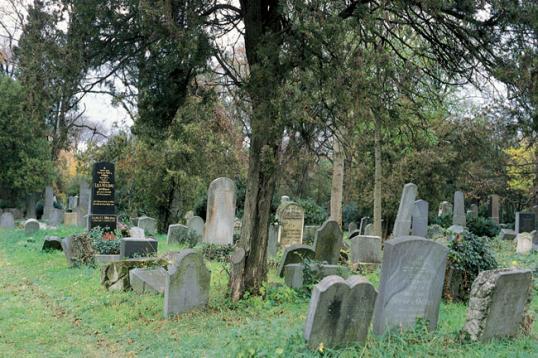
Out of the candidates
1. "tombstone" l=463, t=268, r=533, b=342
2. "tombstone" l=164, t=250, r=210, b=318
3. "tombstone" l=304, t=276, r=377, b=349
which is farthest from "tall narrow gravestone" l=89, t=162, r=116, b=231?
"tombstone" l=463, t=268, r=533, b=342

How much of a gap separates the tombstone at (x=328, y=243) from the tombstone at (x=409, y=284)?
5.67 metres

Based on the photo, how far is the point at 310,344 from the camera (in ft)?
17.8

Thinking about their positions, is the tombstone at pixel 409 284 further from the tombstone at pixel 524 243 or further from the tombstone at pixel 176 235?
the tombstone at pixel 524 243

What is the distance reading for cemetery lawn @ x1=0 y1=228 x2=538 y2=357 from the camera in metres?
5.60

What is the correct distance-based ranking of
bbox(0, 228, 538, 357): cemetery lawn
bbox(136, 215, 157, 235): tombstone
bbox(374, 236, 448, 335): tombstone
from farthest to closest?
1. bbox(136, 215, 157, 235): tombstone
2. bbox(374, 236, 448, 335): tombstone
3. bbox(0, 228, 538, 357): cemetery lawn

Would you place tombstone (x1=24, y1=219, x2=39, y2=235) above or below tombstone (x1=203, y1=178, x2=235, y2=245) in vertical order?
below

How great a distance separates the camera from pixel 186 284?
8180 millimetres

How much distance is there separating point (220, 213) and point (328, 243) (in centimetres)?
584

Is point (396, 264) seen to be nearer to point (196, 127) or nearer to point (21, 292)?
point (21, 292)

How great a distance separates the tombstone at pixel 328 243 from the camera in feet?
39.8

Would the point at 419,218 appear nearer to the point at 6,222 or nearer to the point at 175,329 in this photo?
the point at 175,329

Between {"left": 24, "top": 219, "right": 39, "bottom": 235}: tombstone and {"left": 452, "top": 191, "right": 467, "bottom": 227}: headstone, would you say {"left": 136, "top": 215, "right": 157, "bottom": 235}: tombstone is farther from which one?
{"left": 452, "top": 191, "right": 467, "bottom": 227}: headstone

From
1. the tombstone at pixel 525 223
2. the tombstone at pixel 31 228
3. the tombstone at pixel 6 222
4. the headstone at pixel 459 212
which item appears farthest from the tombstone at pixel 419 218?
the tombstone at pixel 6 222

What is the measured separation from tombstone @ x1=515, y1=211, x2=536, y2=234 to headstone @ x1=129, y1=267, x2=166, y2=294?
65.9 feet
